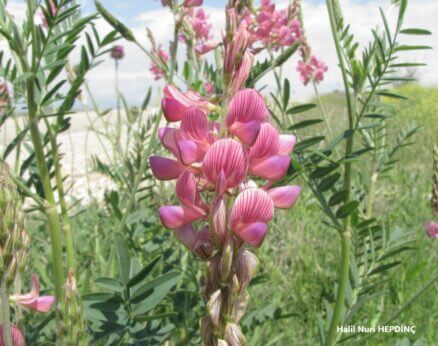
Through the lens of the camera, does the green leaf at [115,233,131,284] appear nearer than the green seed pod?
No

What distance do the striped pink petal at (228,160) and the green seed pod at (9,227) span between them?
24 cm

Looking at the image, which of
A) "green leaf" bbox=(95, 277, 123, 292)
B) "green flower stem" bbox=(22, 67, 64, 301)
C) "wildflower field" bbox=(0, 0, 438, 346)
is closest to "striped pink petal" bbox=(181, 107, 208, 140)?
"wildflower field" bbox=(0, 0, 438, 346)

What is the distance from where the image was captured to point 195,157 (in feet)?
2.46

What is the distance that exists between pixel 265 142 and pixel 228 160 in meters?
0.08

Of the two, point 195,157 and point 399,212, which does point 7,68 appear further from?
point 399,212

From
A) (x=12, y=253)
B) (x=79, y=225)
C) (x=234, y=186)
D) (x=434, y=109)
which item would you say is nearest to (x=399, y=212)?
(x=79, y=225)

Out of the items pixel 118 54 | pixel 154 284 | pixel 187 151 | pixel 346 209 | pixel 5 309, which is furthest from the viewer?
pixel 118 54

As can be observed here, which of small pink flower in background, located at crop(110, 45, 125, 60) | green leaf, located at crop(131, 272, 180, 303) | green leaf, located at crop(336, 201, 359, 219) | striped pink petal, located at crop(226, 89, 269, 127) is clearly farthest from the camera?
small pink flower in background, located at crop(110, 45, 125, 60)

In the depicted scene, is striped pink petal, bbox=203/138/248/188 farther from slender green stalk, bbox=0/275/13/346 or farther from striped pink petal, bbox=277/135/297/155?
slender green stalk, bbox=0/275/13/346

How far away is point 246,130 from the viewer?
2.36ft

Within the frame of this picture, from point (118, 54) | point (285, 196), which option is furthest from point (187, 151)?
point (118, 54)

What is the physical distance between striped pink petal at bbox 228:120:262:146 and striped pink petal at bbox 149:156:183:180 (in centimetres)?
10

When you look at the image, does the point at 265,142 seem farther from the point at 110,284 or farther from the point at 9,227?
the point at 110,284

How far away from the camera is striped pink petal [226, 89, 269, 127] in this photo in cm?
73
